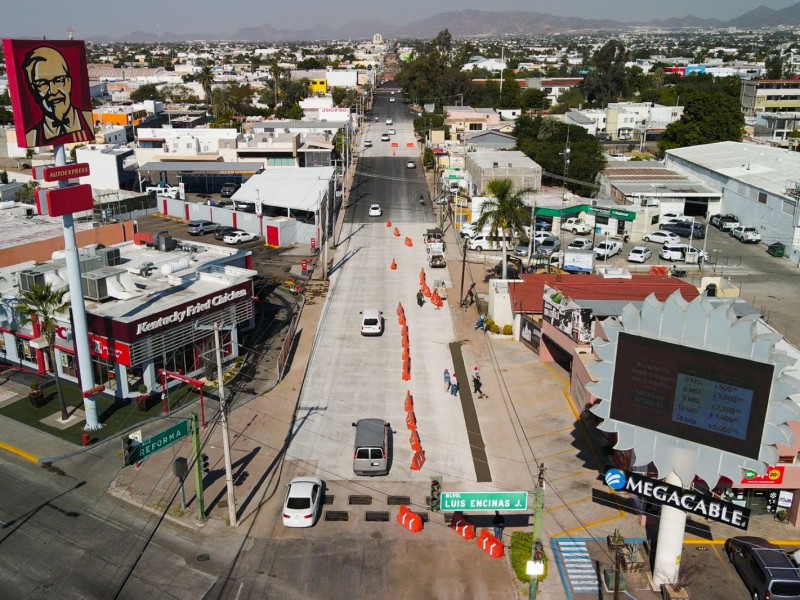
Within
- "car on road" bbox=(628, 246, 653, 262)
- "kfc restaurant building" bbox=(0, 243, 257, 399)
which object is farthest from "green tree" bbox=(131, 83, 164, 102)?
"kfc restaurant building" bbox=(0, 243, 257, 399)

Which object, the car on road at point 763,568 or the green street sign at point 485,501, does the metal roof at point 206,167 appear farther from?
the car on road at point 763,568

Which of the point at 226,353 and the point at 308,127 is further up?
the point at 308,127

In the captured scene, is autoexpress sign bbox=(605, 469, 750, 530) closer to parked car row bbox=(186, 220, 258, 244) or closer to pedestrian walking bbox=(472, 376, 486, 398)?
pedestrian walking bbox=(472, 376, 486, 398)

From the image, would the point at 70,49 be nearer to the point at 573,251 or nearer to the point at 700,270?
the point at 573,251

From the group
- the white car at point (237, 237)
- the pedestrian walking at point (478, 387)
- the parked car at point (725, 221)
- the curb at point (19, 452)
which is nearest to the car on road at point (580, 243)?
the parked car at point (725, 221)

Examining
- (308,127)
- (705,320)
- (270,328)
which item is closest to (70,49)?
(270,328)

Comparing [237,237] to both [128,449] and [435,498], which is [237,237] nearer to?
[128,449]
